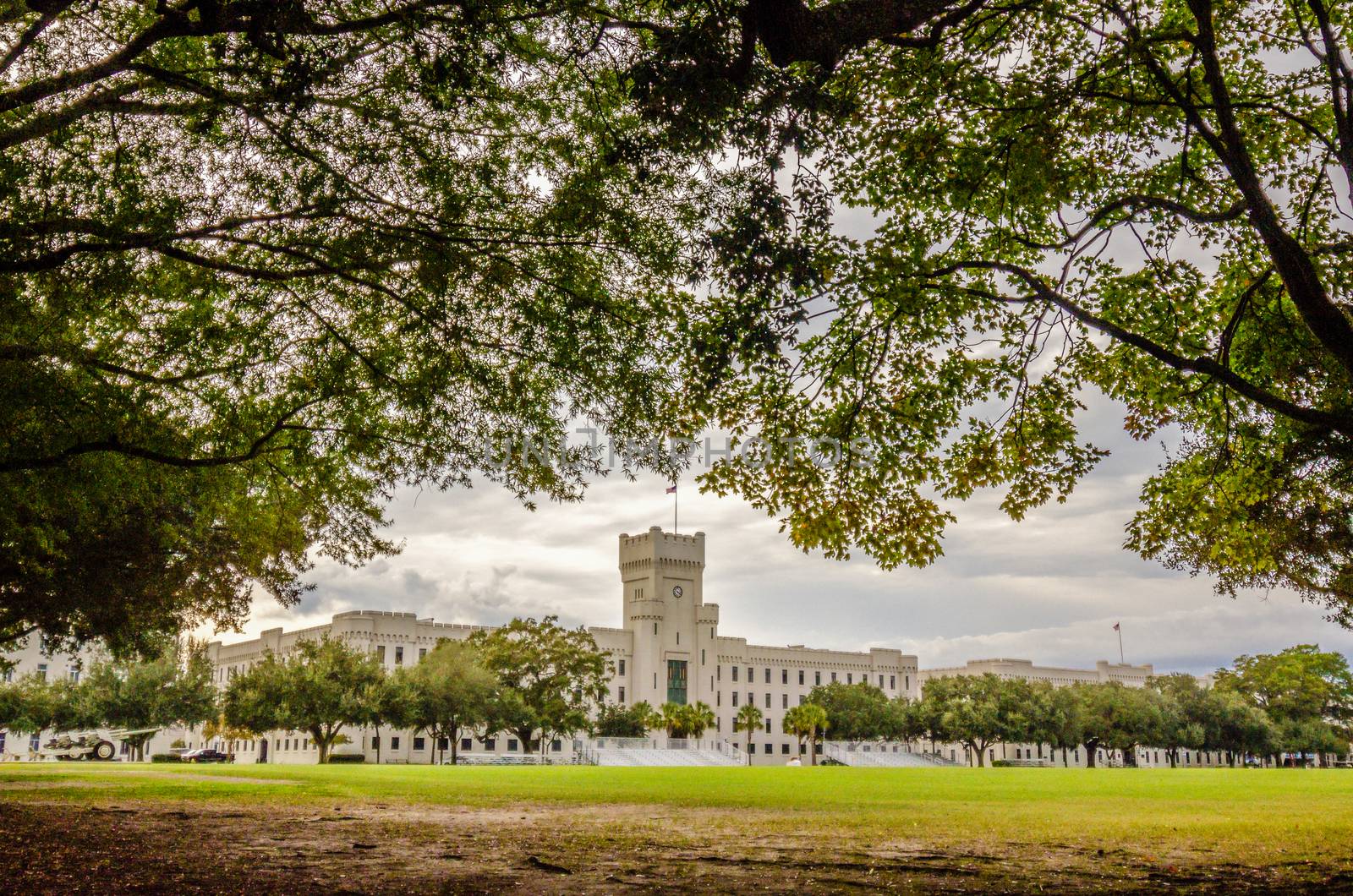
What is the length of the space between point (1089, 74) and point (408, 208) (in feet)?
29.4

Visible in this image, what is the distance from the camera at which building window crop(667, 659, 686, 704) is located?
10638 centimetres

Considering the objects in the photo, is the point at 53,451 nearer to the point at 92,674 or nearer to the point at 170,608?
the point at 170,608

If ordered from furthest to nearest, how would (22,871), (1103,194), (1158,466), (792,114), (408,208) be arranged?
(1158,466)
(1103,194)
(408,208)
(792,114)
(22,871)

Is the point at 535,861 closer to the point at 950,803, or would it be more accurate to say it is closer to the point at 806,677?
the point at 950,803

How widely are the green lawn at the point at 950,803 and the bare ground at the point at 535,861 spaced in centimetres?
119

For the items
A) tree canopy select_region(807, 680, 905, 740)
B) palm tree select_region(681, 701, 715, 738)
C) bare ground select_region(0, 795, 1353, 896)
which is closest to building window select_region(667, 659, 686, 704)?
palm tree select_region(681, 701, 715, 738)

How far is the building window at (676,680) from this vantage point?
106 m

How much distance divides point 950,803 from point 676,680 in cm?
9072

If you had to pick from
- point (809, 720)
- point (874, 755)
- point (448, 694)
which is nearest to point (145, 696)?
point (448, 694)

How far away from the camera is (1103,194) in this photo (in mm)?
16266

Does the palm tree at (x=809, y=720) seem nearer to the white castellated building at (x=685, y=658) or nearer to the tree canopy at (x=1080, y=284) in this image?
the white castellated building at (x=685, y=658)

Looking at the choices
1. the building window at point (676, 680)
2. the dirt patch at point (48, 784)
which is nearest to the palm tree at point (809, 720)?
the building window at point (676, 680)

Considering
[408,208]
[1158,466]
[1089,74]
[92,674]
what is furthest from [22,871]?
[92,674]

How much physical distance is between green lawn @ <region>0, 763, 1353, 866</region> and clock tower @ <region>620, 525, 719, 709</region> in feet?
259
